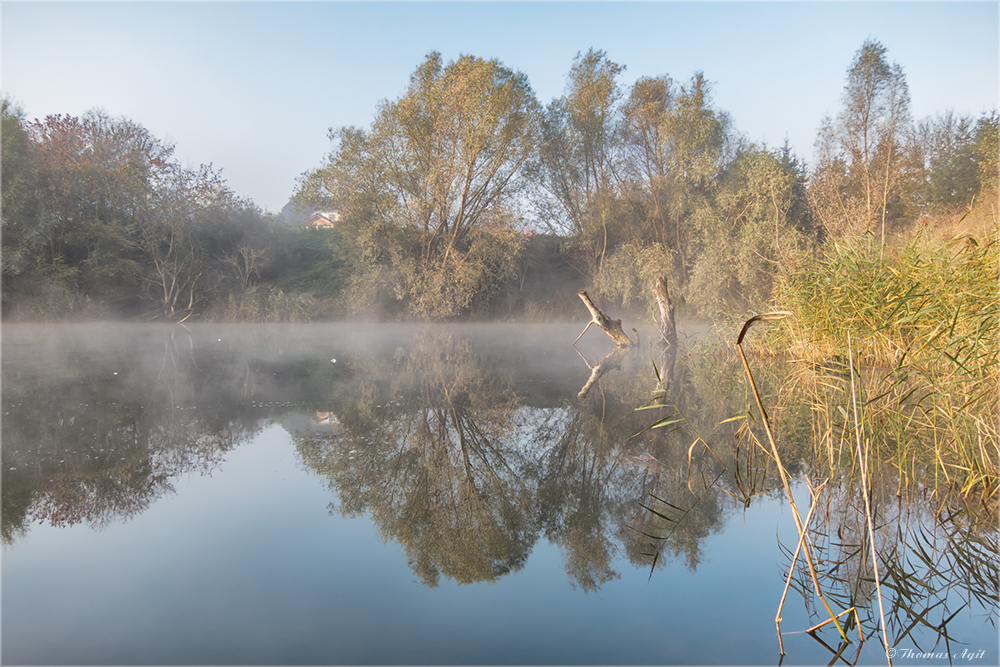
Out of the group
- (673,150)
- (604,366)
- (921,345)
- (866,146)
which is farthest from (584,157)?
(921,345)

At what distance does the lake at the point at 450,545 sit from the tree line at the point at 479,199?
15.0 meters

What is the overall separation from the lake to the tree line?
1499 centimetres

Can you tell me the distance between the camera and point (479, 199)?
2158 cm

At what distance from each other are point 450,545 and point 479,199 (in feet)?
65.1

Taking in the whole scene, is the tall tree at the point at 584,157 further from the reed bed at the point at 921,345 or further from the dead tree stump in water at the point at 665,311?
the reed bed at the point at 921,345

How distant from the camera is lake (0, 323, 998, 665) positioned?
2.07 metres

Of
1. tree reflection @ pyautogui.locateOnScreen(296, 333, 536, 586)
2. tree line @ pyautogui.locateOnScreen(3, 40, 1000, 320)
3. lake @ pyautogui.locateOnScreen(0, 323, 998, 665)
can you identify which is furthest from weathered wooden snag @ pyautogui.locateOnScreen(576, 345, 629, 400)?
tree line @ pyautogui.locateOnScreen(3, 40, 1000, 320)

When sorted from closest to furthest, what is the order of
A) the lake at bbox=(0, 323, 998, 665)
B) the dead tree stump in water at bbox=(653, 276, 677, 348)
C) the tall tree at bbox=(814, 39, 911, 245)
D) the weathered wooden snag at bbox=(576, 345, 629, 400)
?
the lake at bbox=(0, 323, 998, 665), the weathered wooden snag at bbox=(576, 345, 629, 400), the dead tree stump in water at bbox=(653, 276, 677, 348), the tall tree at bbox=(814, 39, 911, 245)

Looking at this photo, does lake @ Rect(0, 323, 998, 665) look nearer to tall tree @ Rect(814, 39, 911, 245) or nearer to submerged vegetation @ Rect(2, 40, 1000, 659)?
submerged vegetation @ Rect(2, 40, 1000, 659)

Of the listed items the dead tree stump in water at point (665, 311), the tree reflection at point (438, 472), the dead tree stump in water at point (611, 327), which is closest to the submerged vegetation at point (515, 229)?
the tree reflection at point (438, 472)

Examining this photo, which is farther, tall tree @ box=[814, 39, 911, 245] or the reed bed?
tall tree @ box=[814, 39, 911, 245]

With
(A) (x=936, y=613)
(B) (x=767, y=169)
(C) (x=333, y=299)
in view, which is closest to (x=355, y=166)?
(C) (x=333, y=299)

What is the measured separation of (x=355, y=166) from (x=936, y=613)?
826 inches

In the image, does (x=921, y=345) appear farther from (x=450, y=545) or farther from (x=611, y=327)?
(x=611, y=327)
